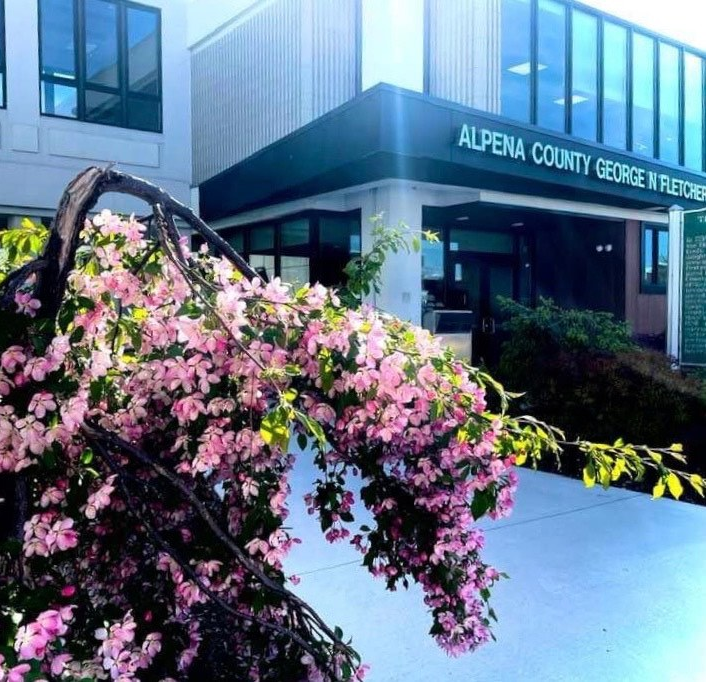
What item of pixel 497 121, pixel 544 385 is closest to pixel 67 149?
pixel 497 121

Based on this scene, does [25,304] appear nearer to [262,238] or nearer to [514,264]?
[262,238]

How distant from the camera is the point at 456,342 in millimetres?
11055

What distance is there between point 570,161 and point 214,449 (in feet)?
33.9

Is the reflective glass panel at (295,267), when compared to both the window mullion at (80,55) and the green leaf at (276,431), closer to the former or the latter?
the window mullion at (80,55)

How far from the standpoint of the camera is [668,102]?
14859mm

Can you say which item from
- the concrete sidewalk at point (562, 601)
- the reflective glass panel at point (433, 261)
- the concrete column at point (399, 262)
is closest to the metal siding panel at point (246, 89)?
the concrete column at point (399, 262)

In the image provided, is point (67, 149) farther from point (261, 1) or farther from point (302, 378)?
point (302, 378)

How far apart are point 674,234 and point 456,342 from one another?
4052mm

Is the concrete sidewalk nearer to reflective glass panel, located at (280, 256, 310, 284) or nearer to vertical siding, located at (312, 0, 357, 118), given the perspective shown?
reflective glass panel, located at (280, 256, 310, 284)

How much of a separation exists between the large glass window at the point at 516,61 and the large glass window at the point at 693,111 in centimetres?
522

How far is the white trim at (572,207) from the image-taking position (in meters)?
10.8

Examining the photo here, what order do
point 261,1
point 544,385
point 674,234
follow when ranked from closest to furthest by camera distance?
point 544,385 → point 674,234 → point 261,1

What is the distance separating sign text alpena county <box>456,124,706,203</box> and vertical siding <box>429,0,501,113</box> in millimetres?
1353

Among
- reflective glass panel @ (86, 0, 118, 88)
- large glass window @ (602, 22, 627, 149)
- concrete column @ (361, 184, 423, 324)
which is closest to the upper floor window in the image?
reflective glass panel @ (86, 0, 118, 88)
